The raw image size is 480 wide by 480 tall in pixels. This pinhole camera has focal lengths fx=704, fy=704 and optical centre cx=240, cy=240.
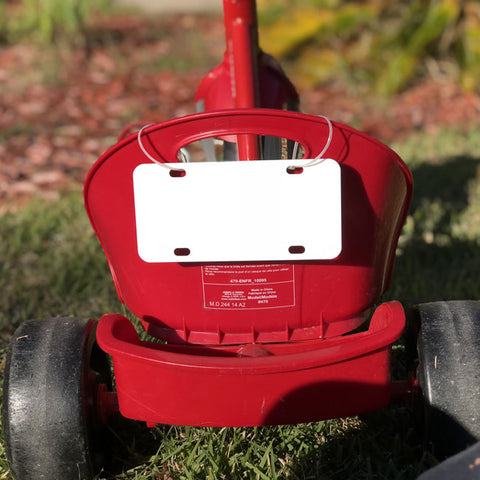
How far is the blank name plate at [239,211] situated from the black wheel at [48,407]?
31cm

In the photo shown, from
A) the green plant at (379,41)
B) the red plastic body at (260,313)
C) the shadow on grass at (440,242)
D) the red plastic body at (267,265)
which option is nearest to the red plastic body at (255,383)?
the red plastic body at (260,313)

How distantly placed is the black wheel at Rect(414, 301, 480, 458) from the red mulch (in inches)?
96.5

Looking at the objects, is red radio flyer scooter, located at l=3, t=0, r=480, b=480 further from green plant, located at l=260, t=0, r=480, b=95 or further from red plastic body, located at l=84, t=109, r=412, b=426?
green plant, located at l=260, t=0, r=480, b=95

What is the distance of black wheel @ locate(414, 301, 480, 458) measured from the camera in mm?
1550

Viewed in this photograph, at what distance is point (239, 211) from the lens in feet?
5.15

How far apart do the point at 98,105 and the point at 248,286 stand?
3572mm

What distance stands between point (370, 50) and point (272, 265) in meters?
3.86

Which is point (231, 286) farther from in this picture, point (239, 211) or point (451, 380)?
point (451, 380)

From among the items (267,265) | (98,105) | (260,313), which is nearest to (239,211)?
(267,265)

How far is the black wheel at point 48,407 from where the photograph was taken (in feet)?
5.08

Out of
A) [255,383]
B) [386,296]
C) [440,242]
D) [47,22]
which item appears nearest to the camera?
[255,383]

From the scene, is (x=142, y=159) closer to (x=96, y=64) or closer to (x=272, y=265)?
(x=272, y=265)

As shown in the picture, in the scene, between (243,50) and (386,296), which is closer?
(243,50)

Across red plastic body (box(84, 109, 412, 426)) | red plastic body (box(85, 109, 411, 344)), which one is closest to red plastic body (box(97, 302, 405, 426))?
red plastic body (box(84, 109, 412, 426))
